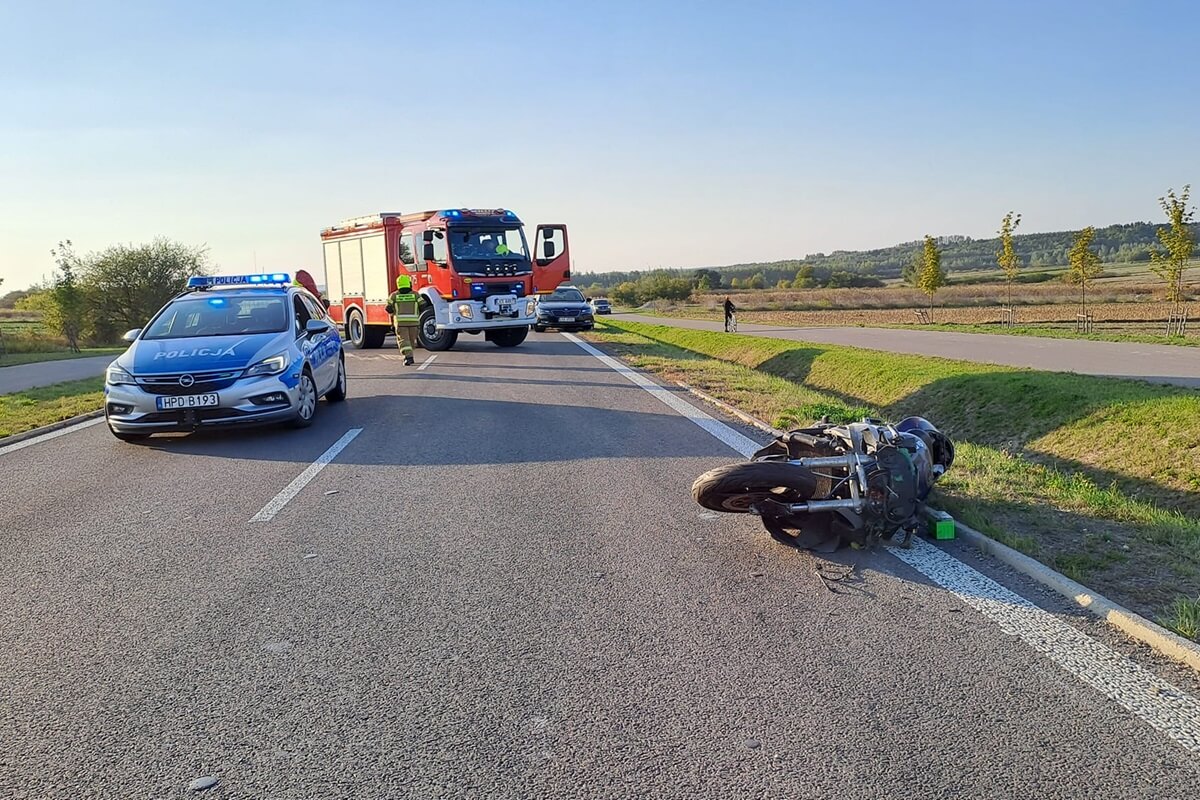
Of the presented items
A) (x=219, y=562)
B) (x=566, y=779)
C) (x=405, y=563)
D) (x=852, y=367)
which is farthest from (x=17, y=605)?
(x=852, y=367)

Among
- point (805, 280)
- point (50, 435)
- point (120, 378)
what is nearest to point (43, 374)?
point (50, 435)

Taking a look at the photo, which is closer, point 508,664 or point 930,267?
point 508,664

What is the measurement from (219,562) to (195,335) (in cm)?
601

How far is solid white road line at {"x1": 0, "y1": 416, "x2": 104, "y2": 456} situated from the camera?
9805mm

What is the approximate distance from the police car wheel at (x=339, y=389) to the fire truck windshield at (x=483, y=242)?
927 cm

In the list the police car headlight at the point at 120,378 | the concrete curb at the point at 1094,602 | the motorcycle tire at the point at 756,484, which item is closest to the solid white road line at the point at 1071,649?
the concrete curb at the point at 1094,602

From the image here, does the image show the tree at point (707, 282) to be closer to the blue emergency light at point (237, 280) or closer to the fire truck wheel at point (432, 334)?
the fire truck wheel at point (432, 334)

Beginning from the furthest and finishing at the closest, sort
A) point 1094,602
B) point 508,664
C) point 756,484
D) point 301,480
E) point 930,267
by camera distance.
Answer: point 930,267 → point 301,480 → point 756,484 → point 1094,602 → point 508,664

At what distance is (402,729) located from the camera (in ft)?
10.7

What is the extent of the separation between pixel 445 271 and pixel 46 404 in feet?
31.7

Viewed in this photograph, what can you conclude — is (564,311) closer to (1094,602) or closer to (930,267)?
(930,267)

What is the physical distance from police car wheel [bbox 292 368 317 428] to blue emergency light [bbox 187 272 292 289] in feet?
7.49

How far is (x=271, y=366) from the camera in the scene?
1003cm

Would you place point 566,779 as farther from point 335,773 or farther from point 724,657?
point 724,657
